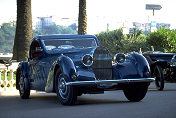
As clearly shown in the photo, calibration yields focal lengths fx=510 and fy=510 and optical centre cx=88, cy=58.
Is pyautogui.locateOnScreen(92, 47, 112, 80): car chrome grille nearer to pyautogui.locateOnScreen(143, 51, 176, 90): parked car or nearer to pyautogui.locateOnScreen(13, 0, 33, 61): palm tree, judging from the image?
pyautogui.locateOnScreen(143, 51, 176, 90): parked car

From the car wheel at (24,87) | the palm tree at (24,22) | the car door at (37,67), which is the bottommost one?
the car wheel at (24,87)

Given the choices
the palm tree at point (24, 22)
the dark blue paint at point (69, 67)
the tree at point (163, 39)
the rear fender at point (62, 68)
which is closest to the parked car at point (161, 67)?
the dark blue paint at point (69, 67)

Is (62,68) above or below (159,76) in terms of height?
above

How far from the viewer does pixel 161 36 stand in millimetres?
38594

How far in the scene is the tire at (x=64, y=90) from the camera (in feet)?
36.9

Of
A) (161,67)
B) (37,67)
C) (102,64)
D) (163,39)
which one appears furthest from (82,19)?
(102,64)

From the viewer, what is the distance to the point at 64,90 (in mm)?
11594

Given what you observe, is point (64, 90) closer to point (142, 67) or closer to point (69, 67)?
point (69, 67)

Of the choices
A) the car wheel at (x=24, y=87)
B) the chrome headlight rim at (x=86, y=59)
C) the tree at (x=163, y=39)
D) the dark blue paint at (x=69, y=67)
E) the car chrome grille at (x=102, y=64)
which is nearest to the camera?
the dark blue paint at (x=69, y=67)

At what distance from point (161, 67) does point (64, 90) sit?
6.80m

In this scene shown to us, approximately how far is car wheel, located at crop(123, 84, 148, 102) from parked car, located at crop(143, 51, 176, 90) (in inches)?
158

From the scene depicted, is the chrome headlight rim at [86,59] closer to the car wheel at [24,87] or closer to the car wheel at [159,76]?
the car wheel at [24,87]

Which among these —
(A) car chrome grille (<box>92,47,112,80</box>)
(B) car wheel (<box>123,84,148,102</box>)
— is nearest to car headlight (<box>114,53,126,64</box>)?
(A) car chrome grille (<box>92,47,112,80</box>)

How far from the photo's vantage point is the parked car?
16.8m
